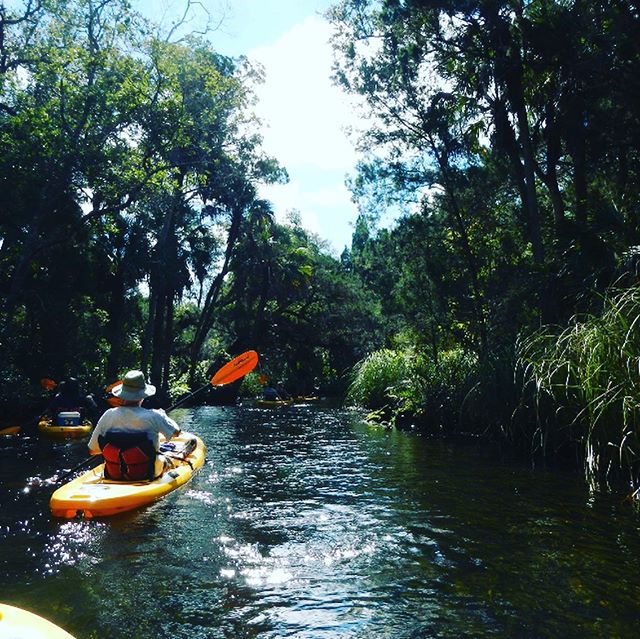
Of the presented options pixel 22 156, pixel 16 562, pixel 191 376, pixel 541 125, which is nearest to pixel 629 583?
pixel 16 562

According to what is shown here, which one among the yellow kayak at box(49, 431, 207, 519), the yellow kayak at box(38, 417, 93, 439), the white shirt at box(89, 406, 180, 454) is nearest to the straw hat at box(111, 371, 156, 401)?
the white shirt at box(89, 406, 180, 454)

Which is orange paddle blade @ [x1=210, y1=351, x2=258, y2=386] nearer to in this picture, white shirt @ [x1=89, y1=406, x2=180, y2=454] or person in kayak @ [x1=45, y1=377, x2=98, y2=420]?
white shirt @ [x1=89, y1=406, x2=180, y2=454]

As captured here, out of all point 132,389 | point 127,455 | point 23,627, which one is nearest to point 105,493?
point 127,455

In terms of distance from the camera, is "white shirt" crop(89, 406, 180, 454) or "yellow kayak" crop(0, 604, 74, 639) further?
"white shirt" crop(89, 406, 180, 454)

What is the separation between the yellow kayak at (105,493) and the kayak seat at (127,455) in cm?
12

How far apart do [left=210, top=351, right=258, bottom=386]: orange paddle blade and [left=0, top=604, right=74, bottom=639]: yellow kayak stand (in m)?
8.37

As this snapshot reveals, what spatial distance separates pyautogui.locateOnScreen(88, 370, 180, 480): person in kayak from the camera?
707 cm

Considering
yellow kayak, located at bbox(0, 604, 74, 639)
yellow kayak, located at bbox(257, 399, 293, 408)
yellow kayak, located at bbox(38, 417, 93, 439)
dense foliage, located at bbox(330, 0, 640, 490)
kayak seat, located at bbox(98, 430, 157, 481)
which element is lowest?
yellow kayak, located at bbox(257, 399, 293, 408)

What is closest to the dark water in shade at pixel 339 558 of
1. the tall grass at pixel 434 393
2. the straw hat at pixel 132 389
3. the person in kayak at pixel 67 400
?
the straw hat at pixel 132 389

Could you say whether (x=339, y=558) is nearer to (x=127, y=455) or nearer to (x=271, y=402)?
(x=127, y=455)

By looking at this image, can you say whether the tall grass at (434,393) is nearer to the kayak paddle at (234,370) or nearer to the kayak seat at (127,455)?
the kayak paddle at (234,370)

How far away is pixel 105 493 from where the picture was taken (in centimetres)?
650

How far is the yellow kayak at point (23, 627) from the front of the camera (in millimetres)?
2012

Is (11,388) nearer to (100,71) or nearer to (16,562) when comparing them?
(100,71)
